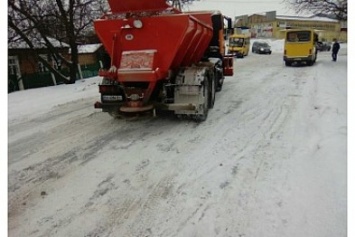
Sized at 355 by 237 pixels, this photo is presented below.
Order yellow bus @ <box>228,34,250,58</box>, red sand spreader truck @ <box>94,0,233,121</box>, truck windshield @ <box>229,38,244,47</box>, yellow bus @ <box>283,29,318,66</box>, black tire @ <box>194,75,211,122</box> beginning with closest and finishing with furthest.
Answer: red sand spreader truck @ <box>94,0,233,121</box>, black tire @ <box>194,75,211,122</box>, yellow bus @ <box>283,29,318,66</box>, yellow bus @ <box>228,34,250,58</box>, truck windshield @ <box>229,38,244,47</box>

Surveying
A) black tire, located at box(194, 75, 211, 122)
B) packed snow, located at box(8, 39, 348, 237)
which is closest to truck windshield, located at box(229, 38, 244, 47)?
packed snow, located at box(8, 39, 348, 237)

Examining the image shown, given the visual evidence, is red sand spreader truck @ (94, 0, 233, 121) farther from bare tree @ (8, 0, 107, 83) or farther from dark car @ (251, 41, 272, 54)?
dark car @ (251, 41, 272, 54)

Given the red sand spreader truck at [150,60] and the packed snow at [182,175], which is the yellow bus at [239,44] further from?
the red sand spreader truck at [150,60]

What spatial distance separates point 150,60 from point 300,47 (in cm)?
1596

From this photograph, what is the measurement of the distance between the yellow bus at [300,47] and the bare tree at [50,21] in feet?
38.2

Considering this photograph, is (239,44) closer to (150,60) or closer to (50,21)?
(50,21)

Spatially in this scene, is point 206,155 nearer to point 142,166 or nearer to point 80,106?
point 142,166

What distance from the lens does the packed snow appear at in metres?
3.33

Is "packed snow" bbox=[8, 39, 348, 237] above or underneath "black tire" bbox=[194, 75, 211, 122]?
underneath

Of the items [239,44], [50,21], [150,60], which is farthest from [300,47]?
[150,60]

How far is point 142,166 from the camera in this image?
15.5 ft

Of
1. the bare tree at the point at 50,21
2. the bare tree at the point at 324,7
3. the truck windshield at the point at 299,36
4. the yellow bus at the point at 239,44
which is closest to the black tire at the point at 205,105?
the bare tree at the point at 50,21

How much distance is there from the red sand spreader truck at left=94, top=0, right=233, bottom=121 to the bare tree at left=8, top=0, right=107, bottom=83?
37.6ft

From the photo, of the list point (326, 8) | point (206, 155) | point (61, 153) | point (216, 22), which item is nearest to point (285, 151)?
point (206, 155)
